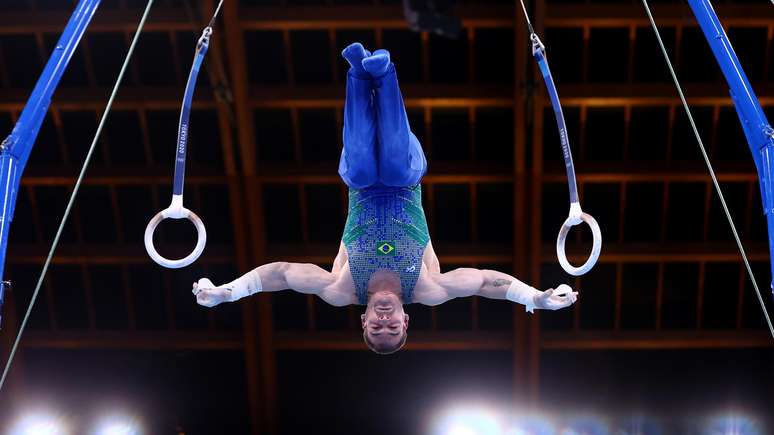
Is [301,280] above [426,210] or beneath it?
beneath

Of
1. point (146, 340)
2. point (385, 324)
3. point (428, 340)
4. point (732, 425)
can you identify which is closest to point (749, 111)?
point (385, 324)

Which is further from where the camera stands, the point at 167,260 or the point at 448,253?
→ the point at 448,253

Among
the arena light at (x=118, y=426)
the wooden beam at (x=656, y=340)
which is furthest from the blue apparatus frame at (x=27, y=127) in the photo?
the wooden beam at (x=656, y=340)

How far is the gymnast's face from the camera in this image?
4.86 meters

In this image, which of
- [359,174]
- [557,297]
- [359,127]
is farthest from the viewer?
[359,174]

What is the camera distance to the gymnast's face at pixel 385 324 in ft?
16.0

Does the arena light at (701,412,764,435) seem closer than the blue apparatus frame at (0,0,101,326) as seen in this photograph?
No

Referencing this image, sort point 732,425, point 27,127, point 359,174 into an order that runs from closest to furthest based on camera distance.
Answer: point 359,174 → point 27,127 → point 732,425

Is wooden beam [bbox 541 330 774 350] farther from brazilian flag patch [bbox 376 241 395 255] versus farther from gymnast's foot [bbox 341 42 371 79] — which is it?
gymnast's foot [bbox 341 42 371 79]

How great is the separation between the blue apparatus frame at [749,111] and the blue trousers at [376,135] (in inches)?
81.1

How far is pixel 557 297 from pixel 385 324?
99 centimetres

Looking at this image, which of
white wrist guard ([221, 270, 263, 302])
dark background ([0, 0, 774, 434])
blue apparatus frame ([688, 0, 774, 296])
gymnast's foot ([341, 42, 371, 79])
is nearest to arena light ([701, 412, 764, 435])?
dark background ([0, 0, 774, 434])

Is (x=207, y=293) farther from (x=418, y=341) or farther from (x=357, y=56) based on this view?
(x=418, y=341)

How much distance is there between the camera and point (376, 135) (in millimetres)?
5258
